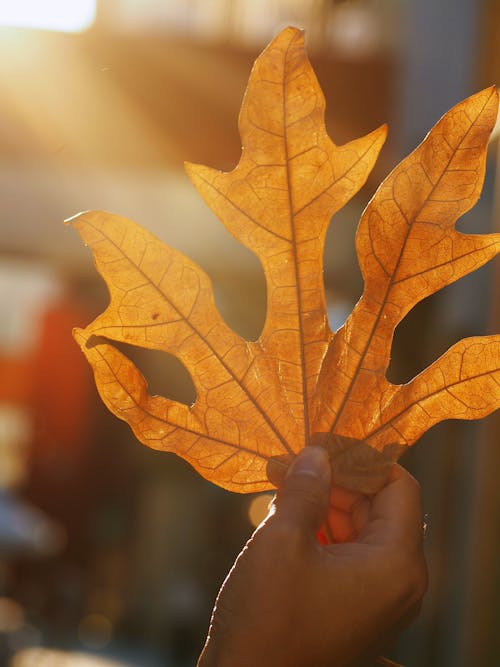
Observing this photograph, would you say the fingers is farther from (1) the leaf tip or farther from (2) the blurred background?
(2) the blurred background

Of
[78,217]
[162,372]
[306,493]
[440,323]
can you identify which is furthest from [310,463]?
[162,372]

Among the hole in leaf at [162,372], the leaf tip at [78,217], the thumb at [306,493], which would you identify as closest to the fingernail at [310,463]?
the thumb at [306,493]

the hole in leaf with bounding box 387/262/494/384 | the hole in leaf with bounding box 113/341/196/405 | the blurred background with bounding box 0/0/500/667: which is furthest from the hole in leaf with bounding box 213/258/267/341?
the hole in leaf with bounding box 113/341/196/405

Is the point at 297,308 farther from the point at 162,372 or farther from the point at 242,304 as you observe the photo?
the point at 162,372

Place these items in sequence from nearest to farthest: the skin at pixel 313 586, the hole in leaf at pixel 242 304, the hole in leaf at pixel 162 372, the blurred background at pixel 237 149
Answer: the skin at pixel 313 586, the blurred background at pixel 237 149, the hole in leaf at pixel 242 304, the hole in leaf at pixel 162 372

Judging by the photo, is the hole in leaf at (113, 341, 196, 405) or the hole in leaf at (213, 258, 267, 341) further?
the hole in leaf at (113, 341, 196, 405)

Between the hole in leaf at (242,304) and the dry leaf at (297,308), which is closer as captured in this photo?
the dry leaf at (297,308)

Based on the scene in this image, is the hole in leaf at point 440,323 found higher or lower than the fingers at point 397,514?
higher

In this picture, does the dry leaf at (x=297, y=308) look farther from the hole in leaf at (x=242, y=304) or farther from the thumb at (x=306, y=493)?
the hole in leaf at (x=242, y=304)
